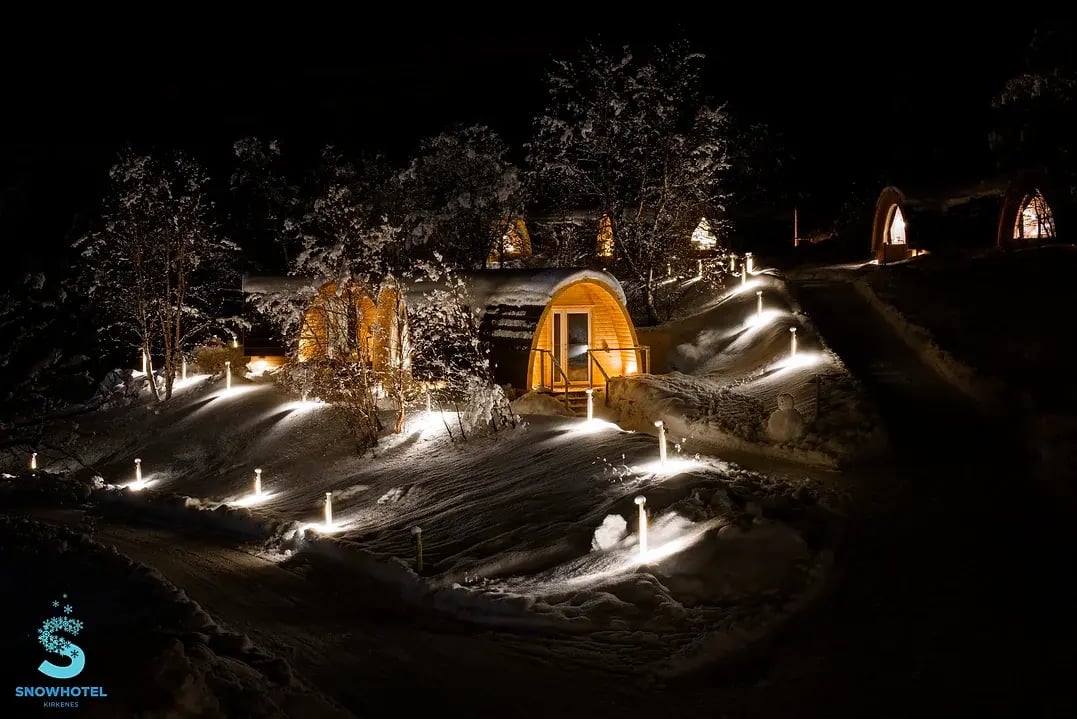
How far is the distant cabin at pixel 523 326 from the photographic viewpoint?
19.6 m

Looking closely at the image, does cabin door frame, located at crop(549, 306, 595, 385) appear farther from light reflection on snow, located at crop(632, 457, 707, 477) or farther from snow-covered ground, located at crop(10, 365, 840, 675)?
light reflection on snow, located at crop(632, 457, 707, 477)

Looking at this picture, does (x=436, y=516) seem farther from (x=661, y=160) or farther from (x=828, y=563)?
(x=661, y=160)

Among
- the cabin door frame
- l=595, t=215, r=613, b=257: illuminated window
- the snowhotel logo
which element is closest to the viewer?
the snowhotel logo

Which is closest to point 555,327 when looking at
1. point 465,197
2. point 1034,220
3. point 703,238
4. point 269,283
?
point 269,283

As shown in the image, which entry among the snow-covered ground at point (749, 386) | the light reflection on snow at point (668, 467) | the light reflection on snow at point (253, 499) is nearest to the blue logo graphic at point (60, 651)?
the light reflection on snow at point (668, 467)

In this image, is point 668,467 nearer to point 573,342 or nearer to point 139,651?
point 139,651

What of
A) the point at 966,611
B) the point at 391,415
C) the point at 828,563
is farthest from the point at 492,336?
the point at 966,611

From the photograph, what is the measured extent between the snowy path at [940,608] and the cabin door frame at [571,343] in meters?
9.99

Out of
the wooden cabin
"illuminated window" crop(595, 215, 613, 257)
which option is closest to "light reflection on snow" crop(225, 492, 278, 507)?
the wooden cabin

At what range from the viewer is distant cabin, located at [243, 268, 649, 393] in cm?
1964

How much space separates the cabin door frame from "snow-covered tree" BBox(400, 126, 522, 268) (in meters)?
13.1

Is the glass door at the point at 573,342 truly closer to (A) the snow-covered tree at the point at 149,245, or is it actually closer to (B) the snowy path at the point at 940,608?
(B) the snowy path at the point at 940,608

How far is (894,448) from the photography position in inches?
540

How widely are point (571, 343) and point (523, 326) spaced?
2.44m
